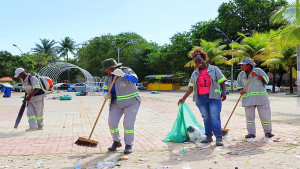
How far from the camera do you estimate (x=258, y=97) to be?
5914 millimetres

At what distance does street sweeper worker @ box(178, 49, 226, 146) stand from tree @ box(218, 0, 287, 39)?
33228 millimetres

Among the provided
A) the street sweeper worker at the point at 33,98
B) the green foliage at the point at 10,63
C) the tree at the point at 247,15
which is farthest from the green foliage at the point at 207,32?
the street sweeper worker at the point at 33,98

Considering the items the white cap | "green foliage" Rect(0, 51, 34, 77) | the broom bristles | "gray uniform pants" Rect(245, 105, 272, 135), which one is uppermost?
"green foliage" Rect(0, 51, 34, 77)

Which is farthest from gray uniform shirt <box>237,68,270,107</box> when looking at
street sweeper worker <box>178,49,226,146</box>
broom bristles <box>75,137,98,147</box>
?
broom bristles <box>75,137,98,147</box>

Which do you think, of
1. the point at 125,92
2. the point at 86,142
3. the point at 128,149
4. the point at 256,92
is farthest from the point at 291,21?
the point at 86,142

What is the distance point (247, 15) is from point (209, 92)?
112 ft

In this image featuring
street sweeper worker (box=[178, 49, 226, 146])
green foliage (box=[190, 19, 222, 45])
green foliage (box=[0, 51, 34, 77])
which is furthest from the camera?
green foliage (box=[0, 51, 34, 77])

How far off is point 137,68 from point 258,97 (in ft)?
149

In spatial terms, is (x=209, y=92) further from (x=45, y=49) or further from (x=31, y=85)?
(x=45, y=49)

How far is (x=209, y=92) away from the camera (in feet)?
17.9

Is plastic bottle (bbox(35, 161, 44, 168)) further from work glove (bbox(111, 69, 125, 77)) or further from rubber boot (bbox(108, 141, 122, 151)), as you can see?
work glove (bbox(111, 69, 125, 77))

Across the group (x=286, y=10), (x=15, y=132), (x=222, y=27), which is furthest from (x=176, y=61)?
(x=15, y=132)

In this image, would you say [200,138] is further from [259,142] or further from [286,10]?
[286,10]

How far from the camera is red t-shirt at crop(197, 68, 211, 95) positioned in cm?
551
